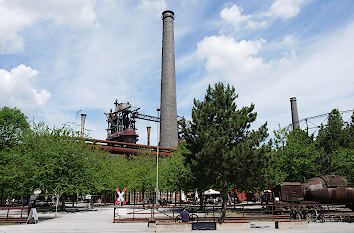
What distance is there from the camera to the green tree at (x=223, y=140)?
65.5ft

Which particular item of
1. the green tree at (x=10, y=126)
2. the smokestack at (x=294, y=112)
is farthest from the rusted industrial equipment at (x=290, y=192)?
the smokestack at (x=294, y=112)

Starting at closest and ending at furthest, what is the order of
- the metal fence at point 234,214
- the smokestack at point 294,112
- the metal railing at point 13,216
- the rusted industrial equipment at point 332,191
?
the metal fence at point 234,214 → the metal railing at point 13,216 → the rusted industrial equipment at point 332,191 → the smokestack at point 294,112

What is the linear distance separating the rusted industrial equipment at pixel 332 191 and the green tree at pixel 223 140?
5.33 metres

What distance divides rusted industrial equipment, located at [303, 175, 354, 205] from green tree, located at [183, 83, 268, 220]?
17.5ft

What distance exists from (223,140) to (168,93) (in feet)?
133

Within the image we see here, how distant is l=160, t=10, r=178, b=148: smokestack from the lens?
59281 mm

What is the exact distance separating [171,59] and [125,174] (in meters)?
27.2

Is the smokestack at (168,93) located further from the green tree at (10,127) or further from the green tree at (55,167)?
the green tree at (55,167)

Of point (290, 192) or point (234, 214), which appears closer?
point (290, 192)

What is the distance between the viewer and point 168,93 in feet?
195

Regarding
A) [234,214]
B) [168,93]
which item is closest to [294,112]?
[168,93]

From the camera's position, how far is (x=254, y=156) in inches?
791

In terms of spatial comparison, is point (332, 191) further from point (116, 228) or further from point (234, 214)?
point (116, 228)

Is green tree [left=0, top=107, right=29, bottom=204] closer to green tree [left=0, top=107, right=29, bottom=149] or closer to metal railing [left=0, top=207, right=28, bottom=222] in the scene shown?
green tree [left=0, top=107, right=29, bottom=149]
